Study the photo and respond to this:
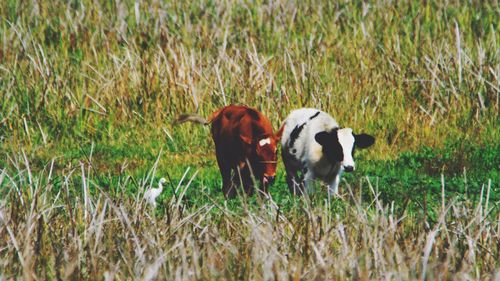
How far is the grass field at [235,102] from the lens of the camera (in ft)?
16.5

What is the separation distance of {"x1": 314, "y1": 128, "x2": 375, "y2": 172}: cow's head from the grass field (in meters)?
0.23

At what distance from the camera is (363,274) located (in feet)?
14.3

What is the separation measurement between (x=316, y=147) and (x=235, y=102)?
2191 mm

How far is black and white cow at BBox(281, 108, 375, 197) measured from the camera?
6805 millimetres

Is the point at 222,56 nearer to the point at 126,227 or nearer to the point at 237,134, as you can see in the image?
the point at 237,134

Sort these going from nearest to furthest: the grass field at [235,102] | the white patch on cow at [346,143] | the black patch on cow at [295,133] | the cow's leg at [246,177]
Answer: the grass field at [235,102] → the white patch on cow at [346,143] → the cow's leg at [246,177] → the black patch on cow at [295,133]

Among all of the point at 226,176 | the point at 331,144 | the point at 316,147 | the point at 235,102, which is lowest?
the point at 235,102

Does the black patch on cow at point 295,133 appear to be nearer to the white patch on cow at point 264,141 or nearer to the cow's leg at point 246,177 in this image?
the cow's leg at point 246,177

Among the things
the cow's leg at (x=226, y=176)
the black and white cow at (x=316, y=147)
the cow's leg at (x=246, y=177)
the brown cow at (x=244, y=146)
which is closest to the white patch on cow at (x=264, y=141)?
the brown cow at (x=244, y=146)

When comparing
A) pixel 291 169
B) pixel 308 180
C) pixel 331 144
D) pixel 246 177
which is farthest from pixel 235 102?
pixel 331 144

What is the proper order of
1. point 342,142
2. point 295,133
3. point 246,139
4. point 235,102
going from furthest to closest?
point 235,102 → point 295,133 → point 342,142 → point 246,139

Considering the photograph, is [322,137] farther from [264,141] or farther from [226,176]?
[226,176]

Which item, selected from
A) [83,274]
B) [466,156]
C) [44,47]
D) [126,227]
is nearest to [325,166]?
[466,156]

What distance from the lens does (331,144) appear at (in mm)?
6879
